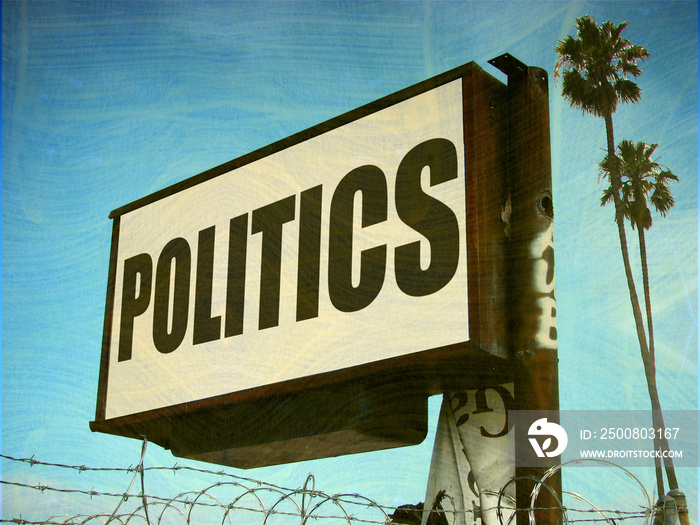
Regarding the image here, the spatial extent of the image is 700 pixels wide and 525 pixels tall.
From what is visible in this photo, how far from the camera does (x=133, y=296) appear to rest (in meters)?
7.36

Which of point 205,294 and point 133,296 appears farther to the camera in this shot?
point 133,296

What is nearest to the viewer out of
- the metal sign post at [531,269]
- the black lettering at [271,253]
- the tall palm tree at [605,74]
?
the metal sign post at [531,269]

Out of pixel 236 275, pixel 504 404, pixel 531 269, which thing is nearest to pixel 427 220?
pixel 531 269

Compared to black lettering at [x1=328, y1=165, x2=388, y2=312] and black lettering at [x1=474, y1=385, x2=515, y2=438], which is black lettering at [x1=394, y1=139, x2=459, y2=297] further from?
black lettering at [x1=474, y1=385, x2=515, y2=438]

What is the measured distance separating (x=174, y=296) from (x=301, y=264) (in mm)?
1599

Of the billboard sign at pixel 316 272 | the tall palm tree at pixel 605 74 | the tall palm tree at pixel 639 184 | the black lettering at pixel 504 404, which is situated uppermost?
the tall palm tree at pixel 605 74

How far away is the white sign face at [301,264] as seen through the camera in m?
4.84

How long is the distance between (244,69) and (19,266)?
457 centimetres

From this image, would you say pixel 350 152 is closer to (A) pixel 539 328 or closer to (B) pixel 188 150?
(A) pixel 539 328

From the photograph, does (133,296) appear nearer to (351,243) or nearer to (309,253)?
(309,253)

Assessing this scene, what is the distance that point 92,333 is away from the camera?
11.9 meters

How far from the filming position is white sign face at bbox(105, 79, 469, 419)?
15.9ft

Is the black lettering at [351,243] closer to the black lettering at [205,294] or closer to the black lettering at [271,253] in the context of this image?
the black lettering at [271,253]

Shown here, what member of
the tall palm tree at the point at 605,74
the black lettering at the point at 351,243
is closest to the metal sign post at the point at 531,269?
the black lettering at the point at 351,243
